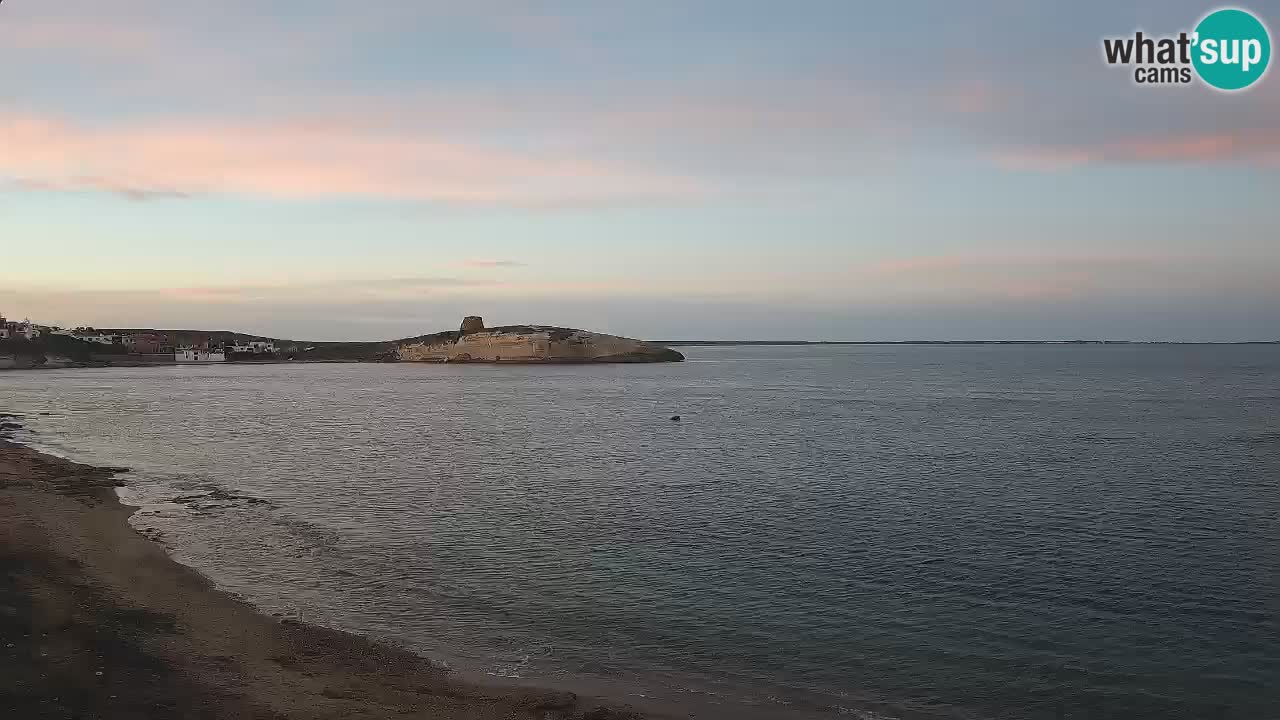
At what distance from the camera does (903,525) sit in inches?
1085

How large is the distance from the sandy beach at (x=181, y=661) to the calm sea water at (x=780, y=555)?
116 centimetres

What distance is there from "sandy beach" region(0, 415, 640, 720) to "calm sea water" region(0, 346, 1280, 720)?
1.16 m

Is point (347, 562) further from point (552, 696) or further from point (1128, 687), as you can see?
point (1128, 687)

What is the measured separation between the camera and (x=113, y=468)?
38.8 meters

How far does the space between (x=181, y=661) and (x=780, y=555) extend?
14.6m

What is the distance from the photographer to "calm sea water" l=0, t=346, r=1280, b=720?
596 inches

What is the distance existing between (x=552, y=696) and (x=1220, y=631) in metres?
13.2

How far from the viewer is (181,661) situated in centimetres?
1392

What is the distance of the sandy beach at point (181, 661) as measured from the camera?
39.3 ft

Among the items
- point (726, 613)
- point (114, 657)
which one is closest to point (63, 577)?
point (114, 657)

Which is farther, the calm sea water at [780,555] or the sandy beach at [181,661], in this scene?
the calm sea water at [780,555]

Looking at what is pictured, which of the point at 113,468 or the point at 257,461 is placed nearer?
the point at 113,468

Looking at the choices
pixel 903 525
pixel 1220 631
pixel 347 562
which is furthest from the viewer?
pixel 903 525

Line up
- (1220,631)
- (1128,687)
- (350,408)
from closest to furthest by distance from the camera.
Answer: (1128,687) → (1220,631) → (350,408)
